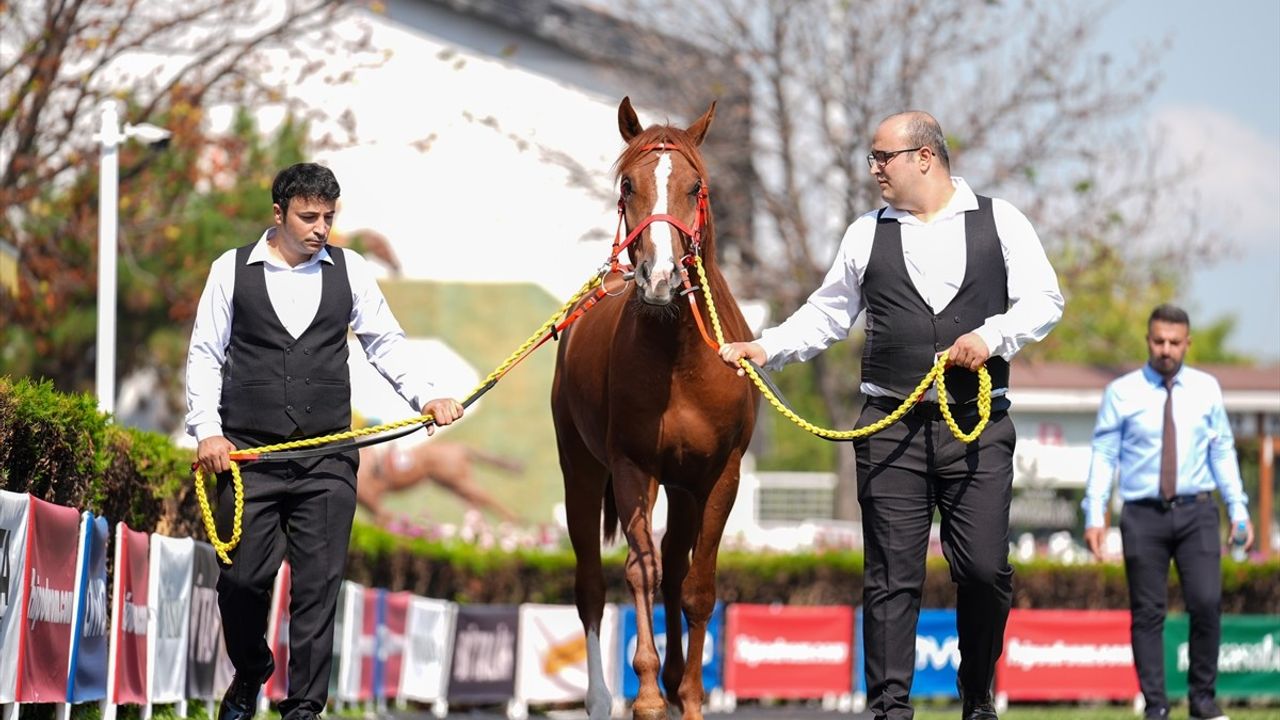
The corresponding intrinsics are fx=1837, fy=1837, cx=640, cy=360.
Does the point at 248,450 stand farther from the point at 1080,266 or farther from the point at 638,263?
the point at 1080,266

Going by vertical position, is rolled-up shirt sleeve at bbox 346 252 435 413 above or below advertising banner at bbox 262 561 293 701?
above

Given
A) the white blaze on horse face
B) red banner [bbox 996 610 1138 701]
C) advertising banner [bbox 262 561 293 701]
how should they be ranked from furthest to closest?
red banner [bbox 996 610 1138 701], advertising banner [bbox 262 561 293 701], the white blaze on horse face

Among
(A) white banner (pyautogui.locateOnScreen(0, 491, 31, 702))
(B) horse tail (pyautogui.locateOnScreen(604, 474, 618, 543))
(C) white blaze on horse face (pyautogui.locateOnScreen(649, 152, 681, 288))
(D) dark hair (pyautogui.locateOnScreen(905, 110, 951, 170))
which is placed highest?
(D) dark hair (pyautogui.locateOnScreen(905, 110, 951, 170))

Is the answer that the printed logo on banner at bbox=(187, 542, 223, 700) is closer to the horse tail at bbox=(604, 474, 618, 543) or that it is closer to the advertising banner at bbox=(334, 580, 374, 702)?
the horse tail at bbox=(604, 474, 618, 543)

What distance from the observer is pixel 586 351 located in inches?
364

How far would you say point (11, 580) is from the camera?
7270 millimetres

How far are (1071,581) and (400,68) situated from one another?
68.7 feet

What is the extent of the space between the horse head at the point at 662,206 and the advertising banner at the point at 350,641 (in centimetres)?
671

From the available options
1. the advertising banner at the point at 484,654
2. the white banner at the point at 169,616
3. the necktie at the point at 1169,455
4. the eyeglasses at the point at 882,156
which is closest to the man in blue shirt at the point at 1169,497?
the necktie at the point at 1169,455

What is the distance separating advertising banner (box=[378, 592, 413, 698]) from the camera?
1558 centimetres

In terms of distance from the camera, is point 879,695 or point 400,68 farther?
point 400,68

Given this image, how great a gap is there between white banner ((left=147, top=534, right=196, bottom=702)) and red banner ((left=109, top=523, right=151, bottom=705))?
48 millimetres

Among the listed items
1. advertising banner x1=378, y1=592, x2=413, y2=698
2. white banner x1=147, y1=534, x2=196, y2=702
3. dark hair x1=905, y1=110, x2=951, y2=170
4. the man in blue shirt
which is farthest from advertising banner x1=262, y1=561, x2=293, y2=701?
dark hair x1=905, y1=110, x2=951, y2=170

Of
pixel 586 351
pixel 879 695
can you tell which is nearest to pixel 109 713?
pixel 586 351
